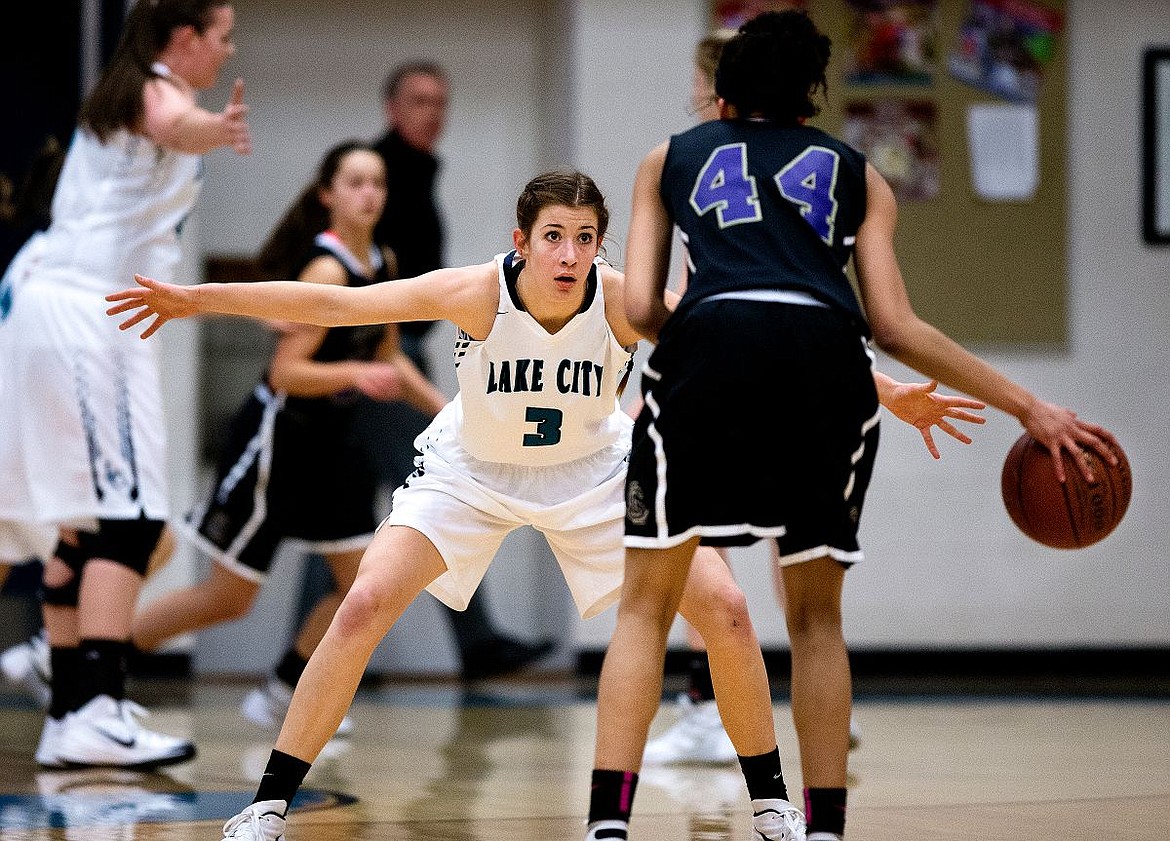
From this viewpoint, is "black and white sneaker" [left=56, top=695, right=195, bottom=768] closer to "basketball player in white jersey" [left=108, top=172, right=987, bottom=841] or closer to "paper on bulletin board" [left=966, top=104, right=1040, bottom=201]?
"basketball player in white jersey" [left=108, top=172, right=987, bottom=841]

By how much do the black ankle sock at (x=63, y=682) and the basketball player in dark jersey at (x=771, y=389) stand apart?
7.54 ft

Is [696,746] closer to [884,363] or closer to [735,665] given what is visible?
[735,665]

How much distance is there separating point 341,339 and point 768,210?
111 inches

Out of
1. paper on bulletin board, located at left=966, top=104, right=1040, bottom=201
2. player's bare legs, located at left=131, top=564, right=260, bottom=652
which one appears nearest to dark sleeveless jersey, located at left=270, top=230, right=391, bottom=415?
player's bare legs, located at left=131, top=564, right=260, bottom=652

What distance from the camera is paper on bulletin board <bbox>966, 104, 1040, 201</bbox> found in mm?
7645

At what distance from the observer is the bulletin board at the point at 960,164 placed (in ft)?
24.8

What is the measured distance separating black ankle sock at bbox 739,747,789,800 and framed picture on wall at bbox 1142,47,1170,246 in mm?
5040

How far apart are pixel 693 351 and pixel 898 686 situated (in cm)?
455

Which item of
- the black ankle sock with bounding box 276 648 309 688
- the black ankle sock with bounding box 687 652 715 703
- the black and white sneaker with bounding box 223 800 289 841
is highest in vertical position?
the black and white sneaker with bounding box 223 800 289 841

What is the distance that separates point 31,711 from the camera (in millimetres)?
6316

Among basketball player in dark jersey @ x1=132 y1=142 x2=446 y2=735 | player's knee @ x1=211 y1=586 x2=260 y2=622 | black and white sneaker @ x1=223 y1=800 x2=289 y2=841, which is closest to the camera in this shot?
black and white sneaker @ x1=223 y1=800 x2=289 y2=841

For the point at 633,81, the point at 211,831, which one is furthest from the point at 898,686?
the point at 211,831

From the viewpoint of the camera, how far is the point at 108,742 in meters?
4.70

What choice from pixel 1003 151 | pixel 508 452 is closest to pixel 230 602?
pixel 508 452
